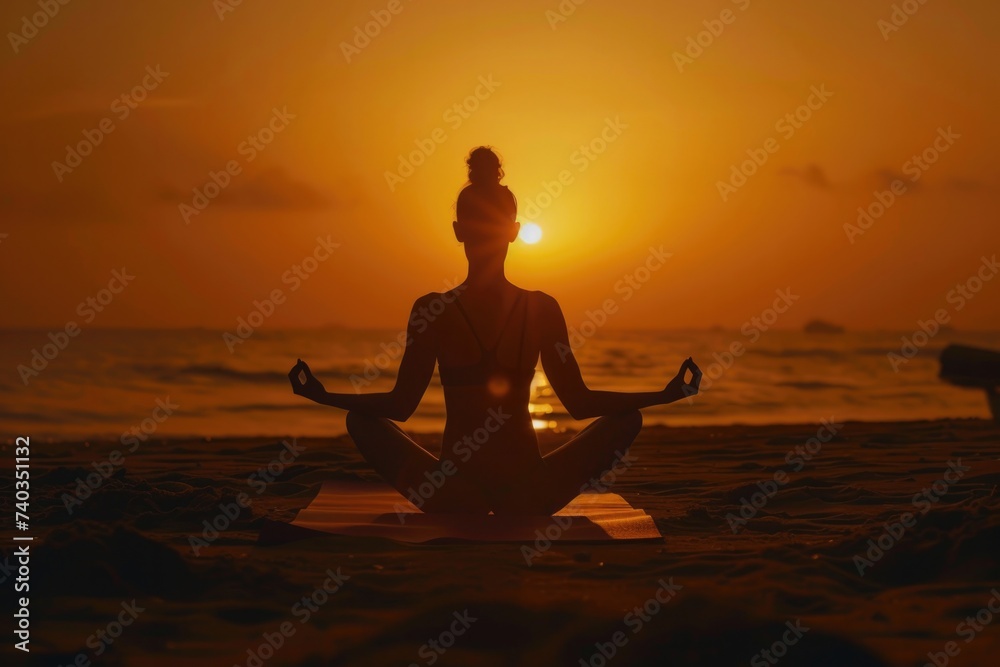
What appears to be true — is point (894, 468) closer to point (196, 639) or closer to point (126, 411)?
point (196, 639)

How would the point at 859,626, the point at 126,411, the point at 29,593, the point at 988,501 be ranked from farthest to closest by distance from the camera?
1. the point at 126,411
2. the point at 988,501
3. the point at 29,593
4. the point at 859,626

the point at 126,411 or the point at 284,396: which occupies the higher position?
the point at 284,396

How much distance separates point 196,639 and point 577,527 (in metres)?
2.48

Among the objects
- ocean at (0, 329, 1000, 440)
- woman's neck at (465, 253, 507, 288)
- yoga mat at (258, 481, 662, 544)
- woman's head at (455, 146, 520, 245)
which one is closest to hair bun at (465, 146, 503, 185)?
woman's head at (455, 146, 520, 245)

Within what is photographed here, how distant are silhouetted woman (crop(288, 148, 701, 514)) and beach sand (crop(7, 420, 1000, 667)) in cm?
67

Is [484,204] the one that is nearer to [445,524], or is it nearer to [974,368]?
[445,524]

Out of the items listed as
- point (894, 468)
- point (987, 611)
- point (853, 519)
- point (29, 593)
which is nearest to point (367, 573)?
point (29, 593)

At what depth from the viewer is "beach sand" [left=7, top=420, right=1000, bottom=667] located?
336 cm

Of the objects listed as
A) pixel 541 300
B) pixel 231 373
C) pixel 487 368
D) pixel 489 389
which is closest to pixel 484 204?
pixel 541 300

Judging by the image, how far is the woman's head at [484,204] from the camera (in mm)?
5469

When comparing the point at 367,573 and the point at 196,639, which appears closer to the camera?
the point at 196,639

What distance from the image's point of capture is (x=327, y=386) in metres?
27.8

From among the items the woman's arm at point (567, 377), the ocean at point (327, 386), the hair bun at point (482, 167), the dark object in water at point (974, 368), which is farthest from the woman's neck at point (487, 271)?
the ocean at point (327, 386)

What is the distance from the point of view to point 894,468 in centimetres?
769
